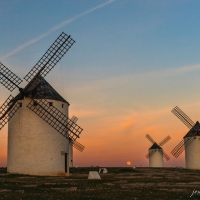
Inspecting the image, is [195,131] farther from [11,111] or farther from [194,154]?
[11,111]

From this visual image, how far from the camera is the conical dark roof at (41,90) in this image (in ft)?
95.6

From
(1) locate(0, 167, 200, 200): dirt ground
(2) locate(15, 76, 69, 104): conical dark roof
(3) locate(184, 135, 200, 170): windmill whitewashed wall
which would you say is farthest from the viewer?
(3) locate(184, 135, 200, 170): windmill whitewashed wall

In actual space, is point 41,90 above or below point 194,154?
above

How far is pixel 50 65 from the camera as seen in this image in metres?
30.4

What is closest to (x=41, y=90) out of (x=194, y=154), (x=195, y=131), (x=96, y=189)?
(x=96, y=189)

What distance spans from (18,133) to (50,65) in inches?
260

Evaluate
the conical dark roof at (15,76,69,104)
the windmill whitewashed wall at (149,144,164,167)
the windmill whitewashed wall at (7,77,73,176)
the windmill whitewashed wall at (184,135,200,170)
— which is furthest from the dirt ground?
the windmill whitewashed wall at (149,144,164,167)

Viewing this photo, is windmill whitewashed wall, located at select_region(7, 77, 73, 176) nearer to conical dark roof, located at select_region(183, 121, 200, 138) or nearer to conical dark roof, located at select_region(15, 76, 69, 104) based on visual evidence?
conical dark roof, located at select_region(15, 76, 69, 104)

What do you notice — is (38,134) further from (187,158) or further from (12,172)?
(187,158)

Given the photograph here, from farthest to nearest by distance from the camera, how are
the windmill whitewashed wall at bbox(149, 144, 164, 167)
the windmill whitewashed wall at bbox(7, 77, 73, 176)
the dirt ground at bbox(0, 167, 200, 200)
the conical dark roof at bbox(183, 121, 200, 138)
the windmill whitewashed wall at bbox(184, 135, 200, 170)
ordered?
the windmill whitewashed wall at bbox(149, 144, 164, 167) < the windmill whitewashed wall at bbox(184, 135, 200, 170) < the conical dark roof at bbox(183, 121, 200, 138) < the windmill whitewashed wall at bbox(7, 77, 73, 176) < the dirt ground at bbox(0, 167, 200, 200)

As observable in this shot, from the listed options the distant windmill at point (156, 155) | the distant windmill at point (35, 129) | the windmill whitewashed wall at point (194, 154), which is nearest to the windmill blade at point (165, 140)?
the distant windmill at point (156, 155)

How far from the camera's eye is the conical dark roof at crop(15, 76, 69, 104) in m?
29.1

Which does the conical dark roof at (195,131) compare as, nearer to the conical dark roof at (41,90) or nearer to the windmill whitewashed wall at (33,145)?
the conical dark roof at (41,90)

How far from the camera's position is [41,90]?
97.6 feet
